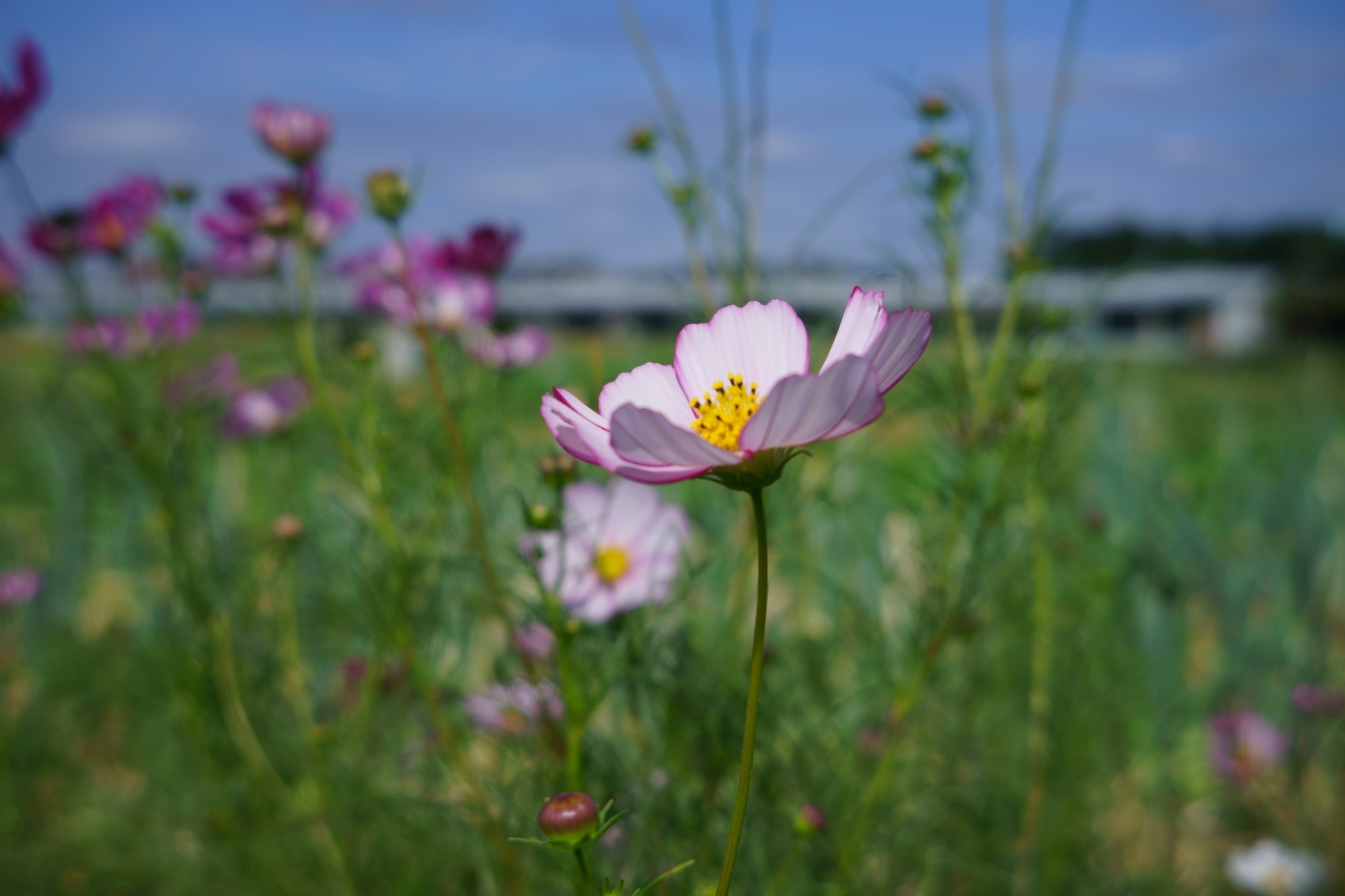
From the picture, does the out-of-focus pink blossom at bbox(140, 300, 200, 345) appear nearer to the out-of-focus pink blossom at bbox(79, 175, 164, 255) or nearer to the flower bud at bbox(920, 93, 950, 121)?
the out-of-focus pink blossom at bbox(79, 175, 164, 255)

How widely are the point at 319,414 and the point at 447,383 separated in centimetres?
18

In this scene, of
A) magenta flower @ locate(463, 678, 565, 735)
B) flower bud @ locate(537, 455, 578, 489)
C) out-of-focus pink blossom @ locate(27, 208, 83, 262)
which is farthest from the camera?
out-of-focus pink blossom @ locate(27, 208, 83, 262)

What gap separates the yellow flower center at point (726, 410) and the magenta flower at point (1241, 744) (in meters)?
1.02

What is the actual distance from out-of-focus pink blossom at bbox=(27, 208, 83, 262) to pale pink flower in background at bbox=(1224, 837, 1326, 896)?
126 centimetres

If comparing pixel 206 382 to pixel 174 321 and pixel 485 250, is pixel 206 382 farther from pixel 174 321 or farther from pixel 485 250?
pixel 485 250

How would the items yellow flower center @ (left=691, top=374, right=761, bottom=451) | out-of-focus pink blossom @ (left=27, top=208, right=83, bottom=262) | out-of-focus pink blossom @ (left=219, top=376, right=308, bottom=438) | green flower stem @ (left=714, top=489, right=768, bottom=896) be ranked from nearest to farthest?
green flower stem @ (left=714, top=489, right=768, bottom=896), yellow flower center @ (left=691, top=374, right=761, bottom=451), out-of-focus pink blossom @ (left=27, top=208, right=83, bottom=262), out-of-focus pink blossom @ (left=219, top=376, right=308, bottom=438)

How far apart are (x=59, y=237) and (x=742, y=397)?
67 cm

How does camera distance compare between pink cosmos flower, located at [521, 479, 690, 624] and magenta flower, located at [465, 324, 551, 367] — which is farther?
magenta flower, located at [465, 324, 551, 367]

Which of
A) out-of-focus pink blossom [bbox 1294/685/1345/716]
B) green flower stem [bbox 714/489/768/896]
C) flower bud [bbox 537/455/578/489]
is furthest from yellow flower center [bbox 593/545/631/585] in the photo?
out-of-focus pink blossom [bbox 1294/685/1345/716]

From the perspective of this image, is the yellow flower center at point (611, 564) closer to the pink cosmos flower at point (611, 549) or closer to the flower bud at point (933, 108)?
the pink cosmos flower at point (611, 549)

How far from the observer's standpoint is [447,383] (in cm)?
91

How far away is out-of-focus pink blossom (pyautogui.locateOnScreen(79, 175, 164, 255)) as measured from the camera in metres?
0.95

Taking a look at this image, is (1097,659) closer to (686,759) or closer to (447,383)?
(686,759)

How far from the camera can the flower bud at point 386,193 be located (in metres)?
0.70
